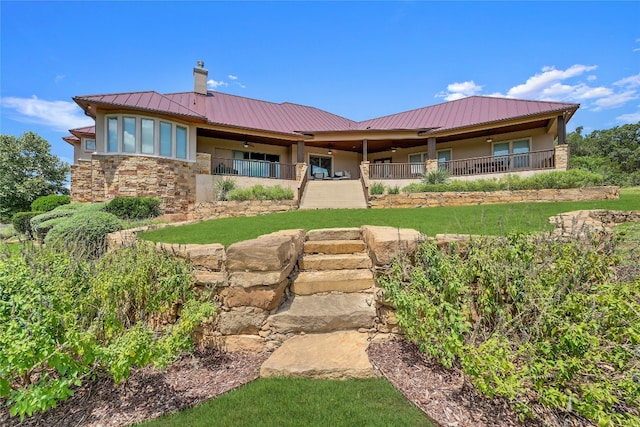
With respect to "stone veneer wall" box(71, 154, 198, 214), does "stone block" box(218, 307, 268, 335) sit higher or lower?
lower

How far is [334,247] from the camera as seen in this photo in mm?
4355

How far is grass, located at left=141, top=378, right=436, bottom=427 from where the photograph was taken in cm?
197

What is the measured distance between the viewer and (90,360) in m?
1.96

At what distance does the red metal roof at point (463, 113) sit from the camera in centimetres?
1634

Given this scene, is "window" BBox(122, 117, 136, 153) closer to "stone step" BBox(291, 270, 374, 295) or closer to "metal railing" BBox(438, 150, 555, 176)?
"stone step" BBox(291, 270, 374, 295)

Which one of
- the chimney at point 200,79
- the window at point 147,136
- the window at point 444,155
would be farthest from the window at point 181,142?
the window at point 444,155

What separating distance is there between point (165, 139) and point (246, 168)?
168 inches

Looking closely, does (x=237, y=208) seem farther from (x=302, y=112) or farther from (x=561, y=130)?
(x=561, y=130)

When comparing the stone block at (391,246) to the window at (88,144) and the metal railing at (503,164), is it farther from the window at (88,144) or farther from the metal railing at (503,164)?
the window at (88,144)

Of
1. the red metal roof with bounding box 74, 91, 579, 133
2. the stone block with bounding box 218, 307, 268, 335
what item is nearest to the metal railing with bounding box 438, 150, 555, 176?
the red metal roof with bounding box 74, 91, 579, 133

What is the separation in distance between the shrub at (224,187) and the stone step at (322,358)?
1183cm

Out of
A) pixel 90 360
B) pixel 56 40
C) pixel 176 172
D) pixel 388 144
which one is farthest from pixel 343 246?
pixel 388 144

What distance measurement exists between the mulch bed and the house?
36.9ft

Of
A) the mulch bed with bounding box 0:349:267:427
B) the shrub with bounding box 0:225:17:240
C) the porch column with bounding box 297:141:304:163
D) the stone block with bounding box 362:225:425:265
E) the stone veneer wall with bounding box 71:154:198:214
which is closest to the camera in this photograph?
the mulch bed with bounding box 0:349:267:427
